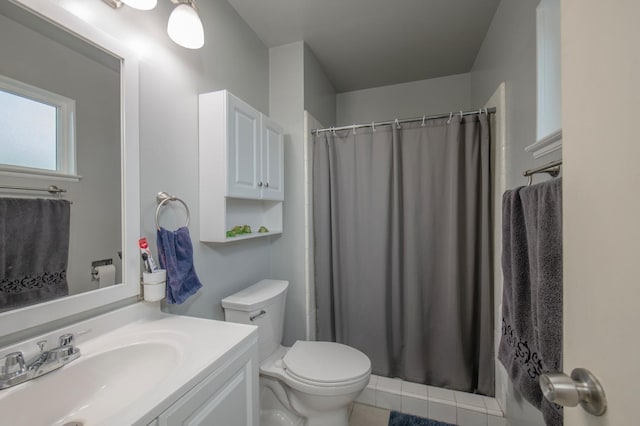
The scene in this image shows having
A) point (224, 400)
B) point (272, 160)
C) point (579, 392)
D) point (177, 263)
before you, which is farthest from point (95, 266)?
point (579, 392)

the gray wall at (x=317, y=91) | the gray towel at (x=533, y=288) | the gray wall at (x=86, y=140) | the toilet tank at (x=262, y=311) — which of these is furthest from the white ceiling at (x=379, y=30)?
the toilet tank at (x=262, y=311)

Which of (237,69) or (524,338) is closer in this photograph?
(524,338)

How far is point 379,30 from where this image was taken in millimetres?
1873

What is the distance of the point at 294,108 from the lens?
1974 mm

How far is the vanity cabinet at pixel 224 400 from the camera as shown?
2.19 ft

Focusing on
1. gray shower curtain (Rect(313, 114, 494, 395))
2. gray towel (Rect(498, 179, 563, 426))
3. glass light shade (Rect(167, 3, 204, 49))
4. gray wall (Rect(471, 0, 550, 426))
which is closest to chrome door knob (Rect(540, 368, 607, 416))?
gray towel (Rect(498, 179, 563, 426))

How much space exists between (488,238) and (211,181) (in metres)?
1.61

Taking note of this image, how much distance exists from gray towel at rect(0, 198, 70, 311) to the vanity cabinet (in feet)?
1.75

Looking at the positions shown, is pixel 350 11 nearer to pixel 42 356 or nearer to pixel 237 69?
pixel 237 69

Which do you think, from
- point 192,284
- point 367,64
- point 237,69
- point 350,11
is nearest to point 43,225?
point 192,284

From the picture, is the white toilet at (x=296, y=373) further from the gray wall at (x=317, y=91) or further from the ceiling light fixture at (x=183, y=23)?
the gray wall at (x=317, y=91)

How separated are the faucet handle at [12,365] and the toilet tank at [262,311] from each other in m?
0.79

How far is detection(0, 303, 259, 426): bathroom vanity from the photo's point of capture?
25.2 inches

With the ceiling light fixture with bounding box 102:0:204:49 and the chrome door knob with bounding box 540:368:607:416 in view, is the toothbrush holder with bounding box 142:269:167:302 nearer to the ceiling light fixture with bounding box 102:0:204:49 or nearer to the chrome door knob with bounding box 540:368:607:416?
the ceiling light fixture with bounding box 102:0:204:49
